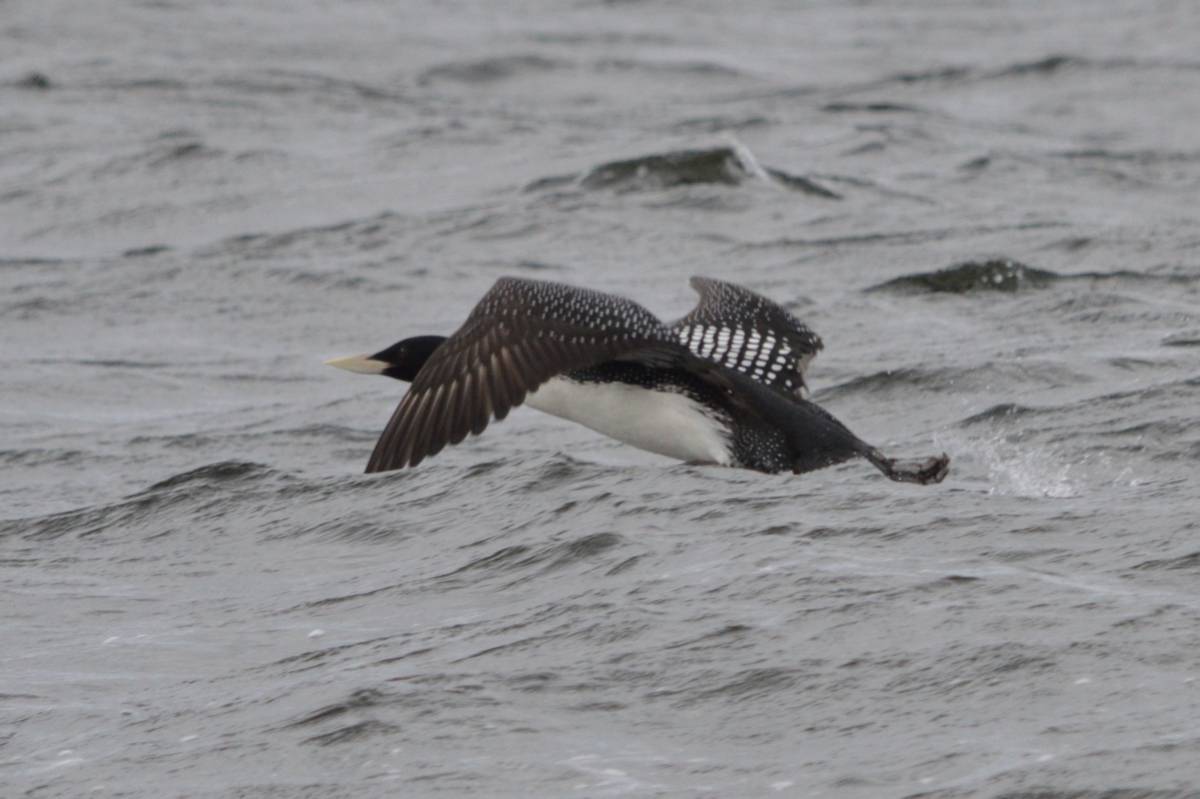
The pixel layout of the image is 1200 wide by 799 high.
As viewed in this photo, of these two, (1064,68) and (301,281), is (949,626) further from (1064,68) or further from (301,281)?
(1064,68)

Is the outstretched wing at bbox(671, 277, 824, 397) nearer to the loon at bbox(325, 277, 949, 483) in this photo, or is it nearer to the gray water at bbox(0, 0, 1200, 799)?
the loon at bbox(325, 277, 949, 483)

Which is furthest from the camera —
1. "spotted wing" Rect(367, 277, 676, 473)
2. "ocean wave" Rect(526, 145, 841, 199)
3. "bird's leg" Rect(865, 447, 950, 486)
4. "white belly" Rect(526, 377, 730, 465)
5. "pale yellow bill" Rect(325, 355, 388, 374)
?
"ocean wave" Rect(526, 145, 841, 199)

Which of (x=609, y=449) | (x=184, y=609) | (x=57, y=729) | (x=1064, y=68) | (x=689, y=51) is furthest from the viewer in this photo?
(x=689, y=51)

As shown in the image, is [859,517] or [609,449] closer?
[859,517]

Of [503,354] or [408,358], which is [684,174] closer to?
[408,358]

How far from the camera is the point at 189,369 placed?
961 cm

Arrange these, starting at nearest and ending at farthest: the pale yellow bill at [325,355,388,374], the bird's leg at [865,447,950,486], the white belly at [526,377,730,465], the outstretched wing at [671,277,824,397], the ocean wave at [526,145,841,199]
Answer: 1. the bird's leg at [865,447,950,486]
2. the white belly at [526,377,730,465]
3. the pale yellow bill at [325,355,388,374]
4. the outstretched wing at [671,277,824,397]
5. the ocean wave at [526,145,841,199]

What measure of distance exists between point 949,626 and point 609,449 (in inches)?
121

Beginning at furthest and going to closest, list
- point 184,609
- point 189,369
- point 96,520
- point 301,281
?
1. point 301,281
2. point 189,369
3. point 96,520
4. point 184,609

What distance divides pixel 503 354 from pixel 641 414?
860 mm

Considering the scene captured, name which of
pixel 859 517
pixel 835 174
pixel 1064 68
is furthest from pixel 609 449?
pixel 1064 68

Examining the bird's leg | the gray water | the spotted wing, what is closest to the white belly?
the gray water

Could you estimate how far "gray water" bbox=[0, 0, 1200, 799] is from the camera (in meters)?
4.69

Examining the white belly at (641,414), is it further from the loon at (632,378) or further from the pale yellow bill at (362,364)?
the pale yellow bill at (362,364)
